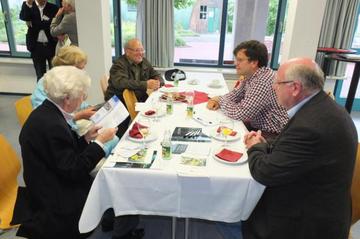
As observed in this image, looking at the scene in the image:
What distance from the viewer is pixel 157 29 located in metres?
4.41

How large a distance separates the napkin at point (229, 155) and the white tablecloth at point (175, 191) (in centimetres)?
5

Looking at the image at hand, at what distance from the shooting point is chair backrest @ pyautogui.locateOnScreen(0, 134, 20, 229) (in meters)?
1.59

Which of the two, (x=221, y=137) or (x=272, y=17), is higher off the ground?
(x=272, y=17)

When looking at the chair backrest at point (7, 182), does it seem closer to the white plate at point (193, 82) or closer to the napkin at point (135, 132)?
the napkin at point (135, 132)

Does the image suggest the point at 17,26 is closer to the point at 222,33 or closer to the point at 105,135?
the point at 222,33

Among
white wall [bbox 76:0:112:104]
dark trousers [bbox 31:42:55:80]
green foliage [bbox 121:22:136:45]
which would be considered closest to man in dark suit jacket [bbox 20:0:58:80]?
dark trousers [bbox 31:42:55:80]

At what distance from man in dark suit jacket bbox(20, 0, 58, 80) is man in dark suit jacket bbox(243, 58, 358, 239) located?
385 cm

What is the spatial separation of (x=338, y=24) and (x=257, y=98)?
9.45 feet

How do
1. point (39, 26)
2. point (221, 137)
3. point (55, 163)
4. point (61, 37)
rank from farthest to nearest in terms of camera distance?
point (39, 26) → point (61, 37) → point (221, 137) → point (55, 163)

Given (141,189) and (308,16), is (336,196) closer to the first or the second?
(141,189)

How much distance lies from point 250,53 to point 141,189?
131 centimetres

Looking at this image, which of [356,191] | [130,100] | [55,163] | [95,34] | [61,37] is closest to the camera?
[55,163]

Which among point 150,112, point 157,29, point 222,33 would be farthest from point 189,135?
point 222,33

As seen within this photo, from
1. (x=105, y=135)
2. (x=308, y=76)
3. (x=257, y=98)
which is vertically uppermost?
(x=308, y=76)
